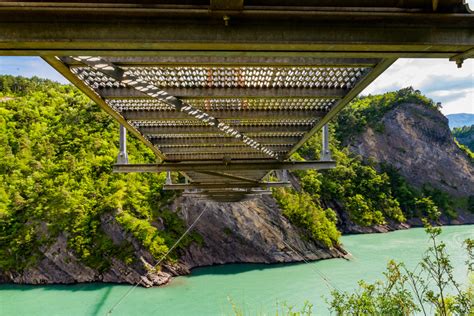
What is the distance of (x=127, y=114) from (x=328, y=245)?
17.2 metres

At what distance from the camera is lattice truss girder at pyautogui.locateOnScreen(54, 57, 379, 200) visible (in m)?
2.00

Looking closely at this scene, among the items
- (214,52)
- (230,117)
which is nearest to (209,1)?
(214,52)

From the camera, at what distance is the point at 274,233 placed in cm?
1803

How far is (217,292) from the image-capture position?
1348 cm

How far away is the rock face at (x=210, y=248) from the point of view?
14.4 meters

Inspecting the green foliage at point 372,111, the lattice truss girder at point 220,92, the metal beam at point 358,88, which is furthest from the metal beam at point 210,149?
the green foliage at point 372,111

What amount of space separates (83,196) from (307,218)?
37.9 feet

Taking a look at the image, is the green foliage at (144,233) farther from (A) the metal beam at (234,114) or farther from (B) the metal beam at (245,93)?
(B) the metal beam at (245,93)

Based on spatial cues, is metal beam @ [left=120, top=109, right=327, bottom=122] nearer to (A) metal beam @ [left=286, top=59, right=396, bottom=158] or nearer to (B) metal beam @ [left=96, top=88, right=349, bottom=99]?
(A) metal beam @ [left=286, top=59, right=396, bottom=158]

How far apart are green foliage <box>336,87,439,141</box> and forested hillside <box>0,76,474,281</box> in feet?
39.3

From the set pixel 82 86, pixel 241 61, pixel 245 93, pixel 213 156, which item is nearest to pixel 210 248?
pixel 213 156

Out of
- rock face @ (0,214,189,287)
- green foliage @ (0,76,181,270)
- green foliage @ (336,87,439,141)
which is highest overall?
green foliage @ (336,87,439,141)

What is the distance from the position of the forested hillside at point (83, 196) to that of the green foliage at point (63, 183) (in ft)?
0.14

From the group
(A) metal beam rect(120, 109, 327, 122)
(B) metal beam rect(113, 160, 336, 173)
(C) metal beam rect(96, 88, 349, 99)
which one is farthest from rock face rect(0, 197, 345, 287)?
(C) metal beam rect(96, 88, 349, 99)
